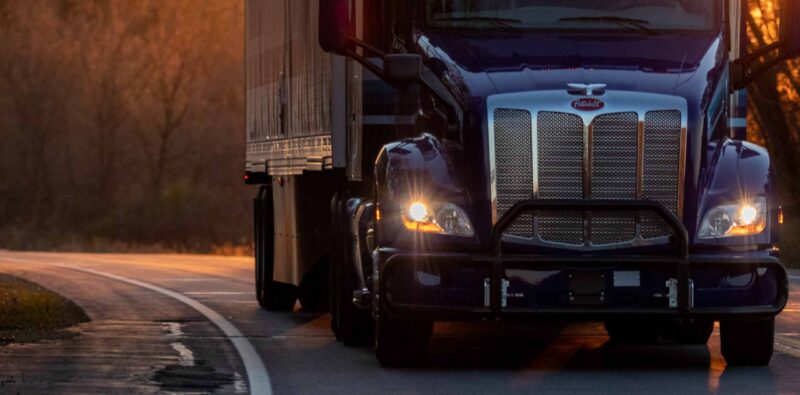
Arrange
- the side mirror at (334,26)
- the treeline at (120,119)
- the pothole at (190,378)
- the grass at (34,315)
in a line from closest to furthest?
1. the pothole at (190,378)
2. the side mirror at (334,26)
3. the grass at (34,315)
4. the treeline at (120,119)

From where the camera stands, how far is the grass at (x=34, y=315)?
16016 millimetres

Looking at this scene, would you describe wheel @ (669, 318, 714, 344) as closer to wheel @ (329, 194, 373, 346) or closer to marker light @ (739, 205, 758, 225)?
wheel @ (329, 194, 373, 346)

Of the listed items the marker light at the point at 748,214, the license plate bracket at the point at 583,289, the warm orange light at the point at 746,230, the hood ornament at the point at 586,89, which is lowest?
the license plate bracket at the point at 583,289

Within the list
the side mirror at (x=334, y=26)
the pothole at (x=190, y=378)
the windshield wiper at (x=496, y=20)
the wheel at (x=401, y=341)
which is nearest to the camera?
the pothole at (x=190, y=378)

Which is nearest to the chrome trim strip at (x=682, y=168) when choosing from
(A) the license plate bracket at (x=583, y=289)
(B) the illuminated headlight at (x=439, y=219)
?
(A) the license plate bracket at (x=583, y=289)

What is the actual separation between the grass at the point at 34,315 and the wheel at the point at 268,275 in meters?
1.83

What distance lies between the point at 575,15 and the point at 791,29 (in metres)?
1.43

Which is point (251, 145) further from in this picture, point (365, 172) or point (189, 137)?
point (189, 137)

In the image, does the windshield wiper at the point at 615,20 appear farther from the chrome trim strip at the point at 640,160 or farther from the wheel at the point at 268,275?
the wheel at the point at 268,275

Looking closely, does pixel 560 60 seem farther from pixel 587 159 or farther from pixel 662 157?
pixel 662 157

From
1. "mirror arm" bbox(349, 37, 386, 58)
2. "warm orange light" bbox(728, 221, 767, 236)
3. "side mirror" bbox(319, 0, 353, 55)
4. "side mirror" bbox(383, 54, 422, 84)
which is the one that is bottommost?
"warm orange light" bbox(728, 221, 767, 236)

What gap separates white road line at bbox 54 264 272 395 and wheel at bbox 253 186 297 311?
58 centimetres

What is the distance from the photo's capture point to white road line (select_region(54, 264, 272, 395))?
39.6ft

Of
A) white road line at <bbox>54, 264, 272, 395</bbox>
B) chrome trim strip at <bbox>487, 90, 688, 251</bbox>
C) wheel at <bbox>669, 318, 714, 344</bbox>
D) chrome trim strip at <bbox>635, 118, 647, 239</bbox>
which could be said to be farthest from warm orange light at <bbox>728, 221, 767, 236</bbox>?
white road line at <bbox>54, 264, 272, 395</bbox>
